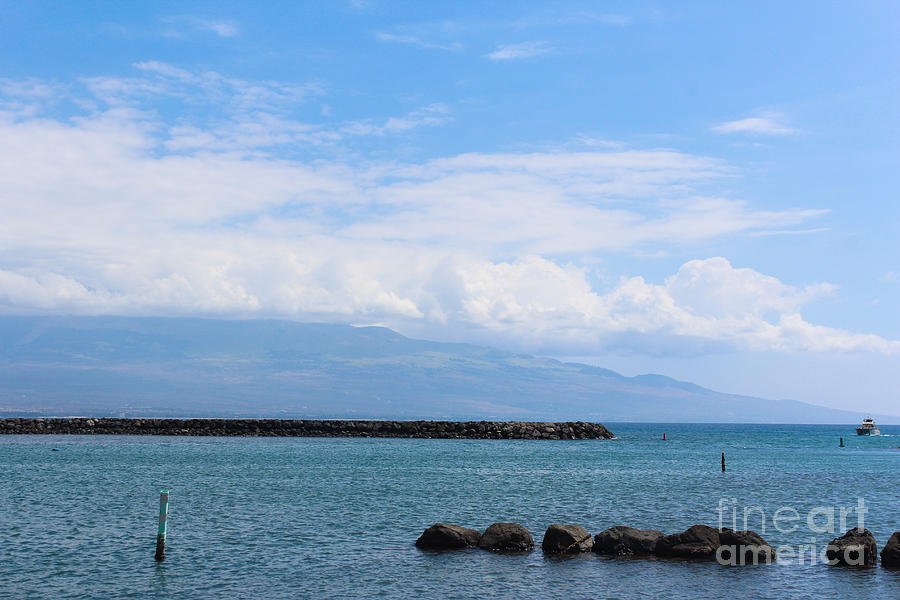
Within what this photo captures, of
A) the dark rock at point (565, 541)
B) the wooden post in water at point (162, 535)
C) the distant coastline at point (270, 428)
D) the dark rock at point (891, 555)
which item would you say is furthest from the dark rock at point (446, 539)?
the distant coastline at point (270, 428)

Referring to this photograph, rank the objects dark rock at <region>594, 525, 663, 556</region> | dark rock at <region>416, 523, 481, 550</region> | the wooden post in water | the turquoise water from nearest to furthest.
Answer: the turquoise water, the wooden post in water, dark rock at <region>594, 525, 663, 556</region>, dark rock at <region>416, 523, 481, 550</region>

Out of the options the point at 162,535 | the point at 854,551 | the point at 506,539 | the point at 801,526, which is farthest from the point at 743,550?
the point at 162,535

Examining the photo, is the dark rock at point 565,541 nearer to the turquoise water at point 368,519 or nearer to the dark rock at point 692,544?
the turquoise water at point 368,519

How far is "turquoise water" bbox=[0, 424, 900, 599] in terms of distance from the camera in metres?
22.8

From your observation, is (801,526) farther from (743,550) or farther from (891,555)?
(743,550)

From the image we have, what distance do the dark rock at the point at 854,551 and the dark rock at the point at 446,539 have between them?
1093cm

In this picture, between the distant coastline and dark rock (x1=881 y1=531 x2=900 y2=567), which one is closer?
dark rock (x1=881 y1=531 x2=900 y2=567)

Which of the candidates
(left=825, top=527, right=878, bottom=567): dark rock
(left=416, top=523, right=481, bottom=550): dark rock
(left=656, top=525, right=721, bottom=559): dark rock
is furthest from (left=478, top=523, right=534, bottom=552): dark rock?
(left=825, top=527, right=878, bottom=567): dark rock

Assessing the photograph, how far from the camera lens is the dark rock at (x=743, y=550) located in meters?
25.9

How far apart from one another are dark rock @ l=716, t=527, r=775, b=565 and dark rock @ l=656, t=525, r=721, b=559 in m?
0.24

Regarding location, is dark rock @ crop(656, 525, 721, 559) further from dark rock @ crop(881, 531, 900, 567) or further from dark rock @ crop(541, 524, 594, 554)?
dark rock @ crop(881, 531, 900, 567)

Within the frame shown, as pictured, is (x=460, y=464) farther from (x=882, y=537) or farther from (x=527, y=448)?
(x=882, y=537)

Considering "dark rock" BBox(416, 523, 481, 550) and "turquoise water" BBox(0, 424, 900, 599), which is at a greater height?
"dark rock" BBox(416, 523, 481, 550)

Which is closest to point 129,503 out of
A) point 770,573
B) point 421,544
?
point 421,544
